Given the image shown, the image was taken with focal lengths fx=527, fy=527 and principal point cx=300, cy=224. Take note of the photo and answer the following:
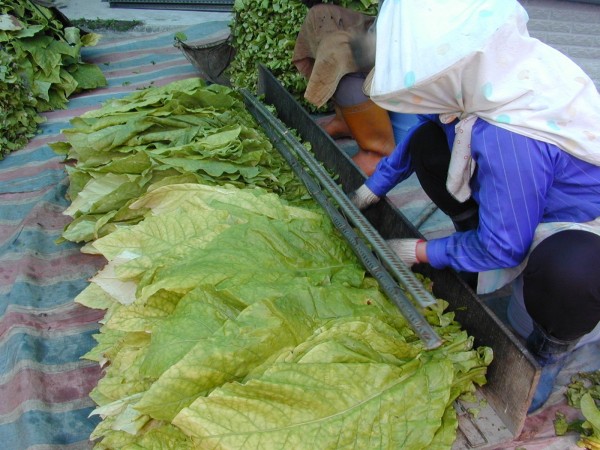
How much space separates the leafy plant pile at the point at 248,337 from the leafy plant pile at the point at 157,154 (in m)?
0.02

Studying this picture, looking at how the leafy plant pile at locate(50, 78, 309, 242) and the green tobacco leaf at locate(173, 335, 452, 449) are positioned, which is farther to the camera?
the leafy plant pile at locate(50, 78, 309, 242)

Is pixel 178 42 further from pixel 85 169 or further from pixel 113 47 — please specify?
pixel 85 169

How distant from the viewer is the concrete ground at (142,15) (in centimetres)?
475

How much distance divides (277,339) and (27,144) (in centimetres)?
240

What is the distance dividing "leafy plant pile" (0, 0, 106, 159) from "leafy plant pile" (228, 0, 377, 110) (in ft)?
3.53

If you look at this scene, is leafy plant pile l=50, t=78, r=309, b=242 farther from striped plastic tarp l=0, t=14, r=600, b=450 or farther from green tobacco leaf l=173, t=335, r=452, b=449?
green tobacco leaf l=173, t=335, r=452, b=449

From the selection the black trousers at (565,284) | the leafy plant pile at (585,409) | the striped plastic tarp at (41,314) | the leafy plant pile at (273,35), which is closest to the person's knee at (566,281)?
the black trousers at (565,284)

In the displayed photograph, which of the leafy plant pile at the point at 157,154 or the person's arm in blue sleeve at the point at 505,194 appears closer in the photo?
the person's arm in blue sleeve at the point at 505,194

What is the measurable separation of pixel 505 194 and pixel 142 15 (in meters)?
4.61

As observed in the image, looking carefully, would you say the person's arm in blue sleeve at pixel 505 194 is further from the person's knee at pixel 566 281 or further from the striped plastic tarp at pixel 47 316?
the striped plastic tarp at pixel 47 316

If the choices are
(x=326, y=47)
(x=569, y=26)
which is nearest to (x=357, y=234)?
(x=326, y=47)

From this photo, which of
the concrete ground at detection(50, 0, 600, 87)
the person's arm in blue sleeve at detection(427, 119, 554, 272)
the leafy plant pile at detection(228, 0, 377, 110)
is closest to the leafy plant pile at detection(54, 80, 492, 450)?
the person's arm in blue sleeve at detection(427, 119, 554, 272)

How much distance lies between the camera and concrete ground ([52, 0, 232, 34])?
4.75 metres

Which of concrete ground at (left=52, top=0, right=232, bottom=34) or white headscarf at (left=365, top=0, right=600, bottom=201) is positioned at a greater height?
white headscarf at (left=365, top=0, right=600, bottom=201)
